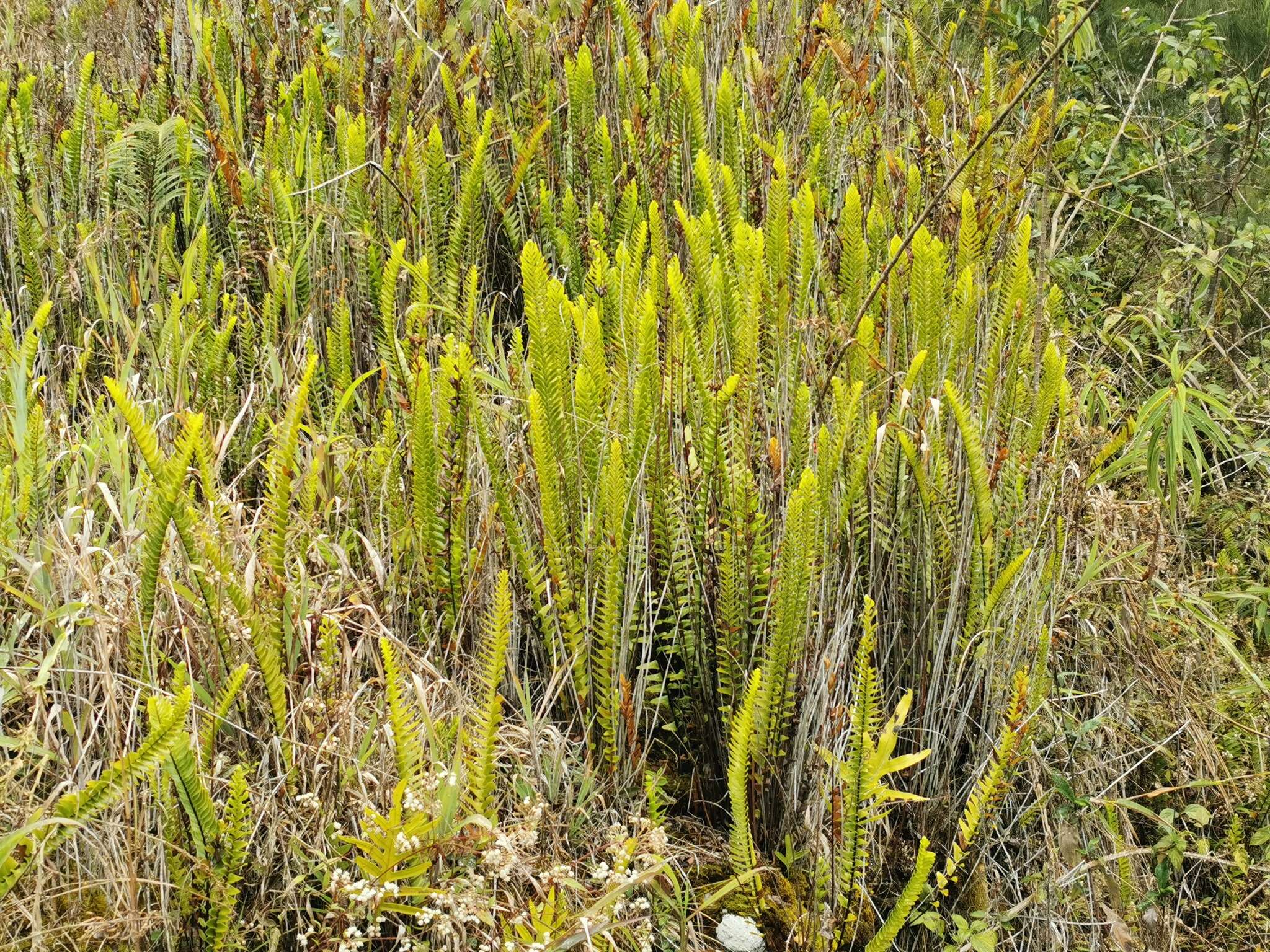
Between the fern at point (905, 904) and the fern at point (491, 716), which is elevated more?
the fern at point (491, 716)

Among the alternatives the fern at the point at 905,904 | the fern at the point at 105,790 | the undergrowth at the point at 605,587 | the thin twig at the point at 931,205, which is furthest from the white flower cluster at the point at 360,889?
the thin twig at the point at 931,205

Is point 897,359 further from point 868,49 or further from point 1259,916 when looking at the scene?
point 868,49

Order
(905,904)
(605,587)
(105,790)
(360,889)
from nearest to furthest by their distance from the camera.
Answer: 1. (105,790)
2. (360,889)
3. (905,904)
4. (605,587)

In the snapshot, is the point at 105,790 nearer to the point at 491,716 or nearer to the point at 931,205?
the point at 491,716

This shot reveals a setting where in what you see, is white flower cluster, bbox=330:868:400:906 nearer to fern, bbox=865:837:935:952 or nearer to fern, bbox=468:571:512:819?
fern, bbox=468:571:512:819

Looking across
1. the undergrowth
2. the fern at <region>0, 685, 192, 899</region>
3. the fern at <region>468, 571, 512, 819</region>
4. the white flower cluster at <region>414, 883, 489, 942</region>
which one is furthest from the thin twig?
the fern at <region>0, 685, 192, 899</region>

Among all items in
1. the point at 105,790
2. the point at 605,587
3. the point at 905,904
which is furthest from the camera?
the point at 605,587

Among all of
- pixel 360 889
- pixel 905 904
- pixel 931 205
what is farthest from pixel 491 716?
pixel 931 205

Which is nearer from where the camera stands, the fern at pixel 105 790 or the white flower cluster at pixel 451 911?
the fern at pixel 105 790

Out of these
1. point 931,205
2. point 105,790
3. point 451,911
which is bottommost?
point 451,911

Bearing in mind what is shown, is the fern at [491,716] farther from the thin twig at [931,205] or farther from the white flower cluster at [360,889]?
the thin twig at [931,205]

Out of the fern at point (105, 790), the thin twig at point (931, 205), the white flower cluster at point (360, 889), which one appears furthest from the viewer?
the thin twig at point (931, 205)

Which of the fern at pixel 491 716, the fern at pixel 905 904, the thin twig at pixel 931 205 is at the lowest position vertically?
the fern at pixel 905 904

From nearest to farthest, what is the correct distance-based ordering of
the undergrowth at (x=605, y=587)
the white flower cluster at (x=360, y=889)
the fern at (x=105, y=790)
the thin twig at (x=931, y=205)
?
the fern at (x=105, y=790) → the white flower cluster at (x=360, y=889) → the undergrowth at (x=605, y=587) → the thin twig at (x=931, y=205)
